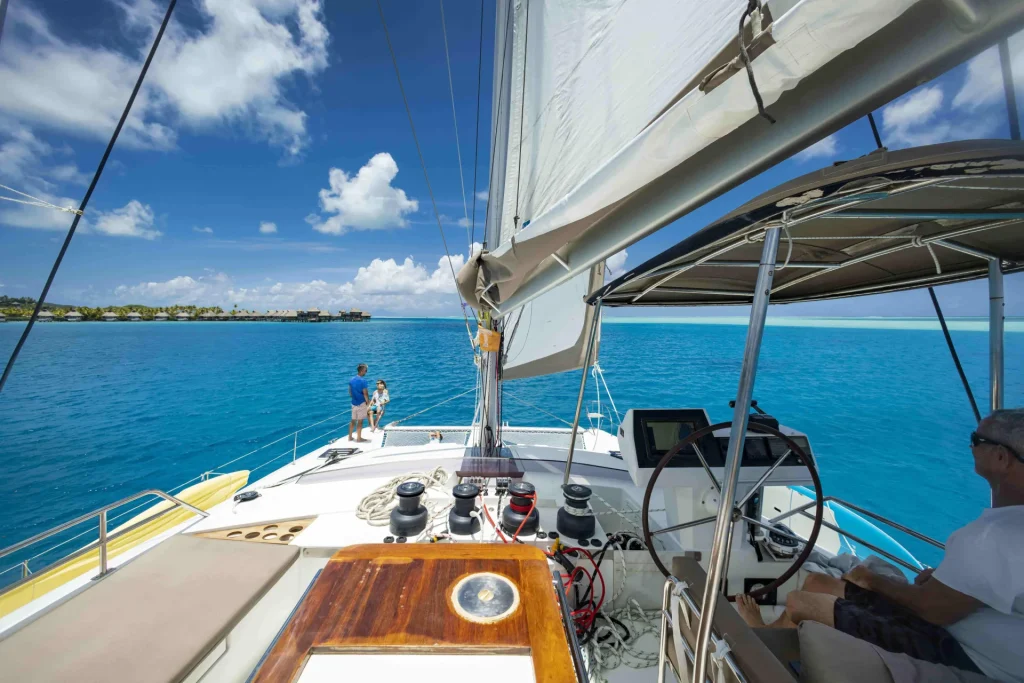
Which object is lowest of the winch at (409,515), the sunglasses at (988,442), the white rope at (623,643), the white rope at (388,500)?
the white rope at (623,643)

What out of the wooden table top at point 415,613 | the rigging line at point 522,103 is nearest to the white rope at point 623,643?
the wooden table top at point 415,613

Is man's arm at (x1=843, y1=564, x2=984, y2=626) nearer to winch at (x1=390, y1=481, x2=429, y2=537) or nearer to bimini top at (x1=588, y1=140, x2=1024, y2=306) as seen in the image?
bimini top at (x1=588, y1=140, x2=1024, y2=306)

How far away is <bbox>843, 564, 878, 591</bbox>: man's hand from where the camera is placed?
1832 millimetres

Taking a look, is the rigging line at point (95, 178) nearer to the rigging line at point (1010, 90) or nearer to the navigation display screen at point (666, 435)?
the navigation display screen at point (666, 435)

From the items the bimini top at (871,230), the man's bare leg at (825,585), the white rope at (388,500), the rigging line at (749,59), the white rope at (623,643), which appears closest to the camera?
the rigging line at (749,59)

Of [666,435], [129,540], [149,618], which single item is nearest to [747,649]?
[666,435]

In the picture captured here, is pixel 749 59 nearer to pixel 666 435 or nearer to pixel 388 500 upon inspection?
pixel 666 435

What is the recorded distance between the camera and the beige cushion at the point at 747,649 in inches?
48.5

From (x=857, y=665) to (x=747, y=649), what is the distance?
0.35 metres

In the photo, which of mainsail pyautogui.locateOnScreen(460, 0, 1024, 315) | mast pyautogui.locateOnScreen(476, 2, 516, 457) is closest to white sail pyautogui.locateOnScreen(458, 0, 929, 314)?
mainsail pyautogui.locateOnScreen(460, 0, 1024, 315)

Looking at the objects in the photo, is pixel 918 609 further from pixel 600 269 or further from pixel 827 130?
pixel 600 269

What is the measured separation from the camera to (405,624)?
3.73ft

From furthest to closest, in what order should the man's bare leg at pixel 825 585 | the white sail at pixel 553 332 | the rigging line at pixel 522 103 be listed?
the white sail at pixel 553 332 < the rigging line at pixel 522 103 < the man's bare leg at pixel 825 585

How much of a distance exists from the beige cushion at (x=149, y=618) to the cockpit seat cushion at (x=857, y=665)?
6.89 feet
